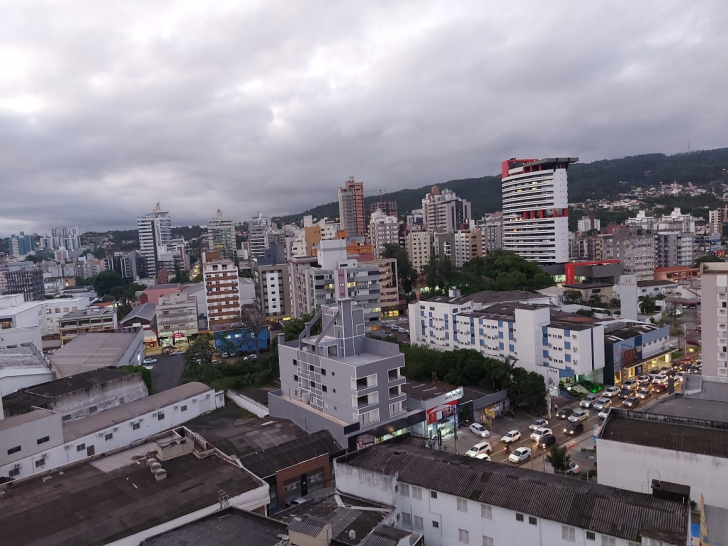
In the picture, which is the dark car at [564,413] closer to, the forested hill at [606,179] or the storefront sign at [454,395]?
the storefront sign at [454,395]

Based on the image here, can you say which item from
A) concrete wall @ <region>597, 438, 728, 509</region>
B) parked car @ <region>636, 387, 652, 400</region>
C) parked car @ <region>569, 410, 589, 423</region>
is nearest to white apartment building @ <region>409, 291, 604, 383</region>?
parked car @ <region>636, 387, 652, 400</region>

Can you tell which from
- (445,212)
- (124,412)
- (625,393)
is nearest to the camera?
(124,412)

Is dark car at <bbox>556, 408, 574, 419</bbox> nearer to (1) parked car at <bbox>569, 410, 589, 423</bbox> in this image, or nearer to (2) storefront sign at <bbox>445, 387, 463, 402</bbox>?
(1) parked car at <bbox>569, 410, 589, 423</bbox>

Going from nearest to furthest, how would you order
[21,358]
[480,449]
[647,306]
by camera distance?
1. [480,449]
2. [21,358]
3. [647,306]

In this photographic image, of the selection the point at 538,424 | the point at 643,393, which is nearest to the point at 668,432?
the point at 538,424

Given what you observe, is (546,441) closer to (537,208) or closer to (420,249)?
(537,208)

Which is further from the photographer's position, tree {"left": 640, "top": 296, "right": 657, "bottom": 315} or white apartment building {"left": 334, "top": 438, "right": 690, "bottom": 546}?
tree {"left": 640, "top": 296, "right": 657, "bottom": 315}
